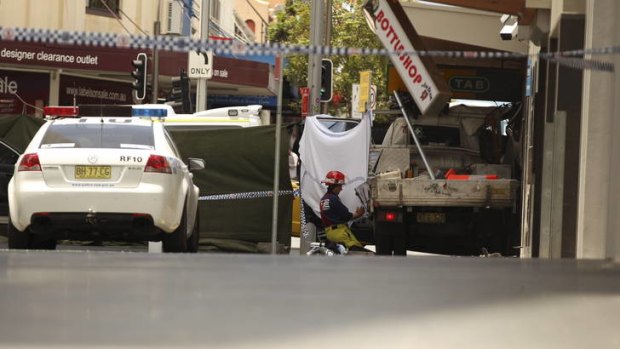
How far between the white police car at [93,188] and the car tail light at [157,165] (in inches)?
0.4

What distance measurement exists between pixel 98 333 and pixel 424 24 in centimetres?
1638

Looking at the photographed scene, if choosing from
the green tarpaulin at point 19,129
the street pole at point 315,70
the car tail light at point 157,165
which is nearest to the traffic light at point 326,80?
the street pole at point 315,70

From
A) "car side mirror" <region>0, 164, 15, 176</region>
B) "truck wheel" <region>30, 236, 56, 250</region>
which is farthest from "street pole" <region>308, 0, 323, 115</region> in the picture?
"truck wheel" <region>30, 236, 56, 250</region>

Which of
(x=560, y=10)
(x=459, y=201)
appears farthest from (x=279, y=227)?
(x=560, y=10)

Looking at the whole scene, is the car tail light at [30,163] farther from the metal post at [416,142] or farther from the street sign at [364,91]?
the street sign at [364,91]

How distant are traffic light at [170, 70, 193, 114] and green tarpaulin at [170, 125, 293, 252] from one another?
9.96 meters

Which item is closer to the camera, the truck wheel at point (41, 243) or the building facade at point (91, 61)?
the truck wheel at point (41, 243)

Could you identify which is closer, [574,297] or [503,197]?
[574,297]

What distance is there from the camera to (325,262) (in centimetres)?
1082

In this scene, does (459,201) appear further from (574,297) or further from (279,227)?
(574,297)

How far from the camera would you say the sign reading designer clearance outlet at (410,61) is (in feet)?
60.1

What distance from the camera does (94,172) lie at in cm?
1341

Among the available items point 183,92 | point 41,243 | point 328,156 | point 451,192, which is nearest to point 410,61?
point 328,156

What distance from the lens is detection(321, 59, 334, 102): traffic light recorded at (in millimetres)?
23469
